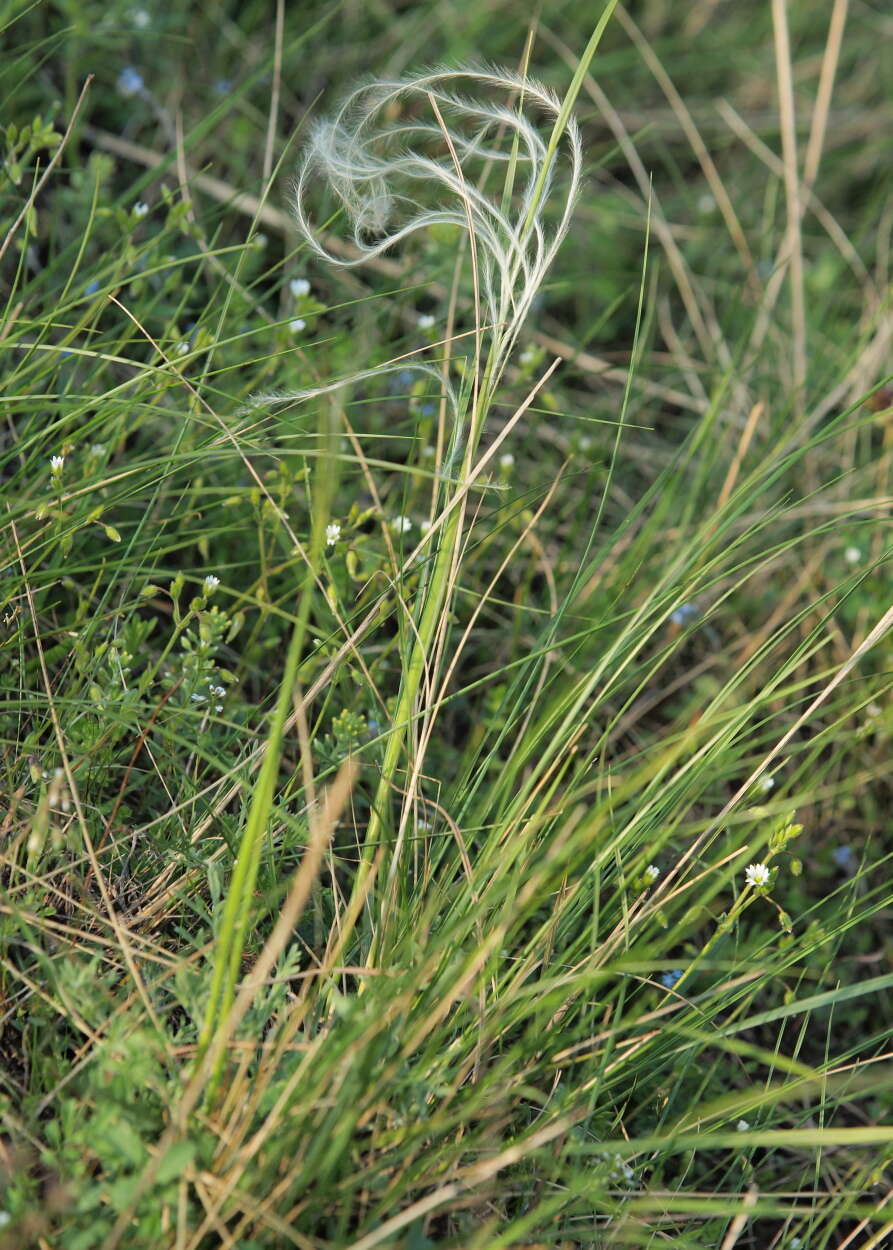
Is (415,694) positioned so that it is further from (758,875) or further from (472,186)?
(472,186)

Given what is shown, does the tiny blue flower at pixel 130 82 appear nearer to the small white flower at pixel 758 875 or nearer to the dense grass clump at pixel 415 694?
the dense grass clump at pixel 415 694

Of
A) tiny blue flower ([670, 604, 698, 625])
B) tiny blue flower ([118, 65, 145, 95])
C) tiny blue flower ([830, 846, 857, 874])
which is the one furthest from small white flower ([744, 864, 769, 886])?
tiny blue flower ([118, 65, 145, 95])

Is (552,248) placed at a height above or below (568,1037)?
above

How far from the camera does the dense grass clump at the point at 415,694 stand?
3.64ft

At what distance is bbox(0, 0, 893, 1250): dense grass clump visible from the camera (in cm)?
111

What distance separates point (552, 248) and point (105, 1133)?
3.43 feet

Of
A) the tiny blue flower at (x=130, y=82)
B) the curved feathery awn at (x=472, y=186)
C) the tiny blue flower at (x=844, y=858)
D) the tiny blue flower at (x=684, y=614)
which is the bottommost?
the tiny blue flower at (x=844, y=858)

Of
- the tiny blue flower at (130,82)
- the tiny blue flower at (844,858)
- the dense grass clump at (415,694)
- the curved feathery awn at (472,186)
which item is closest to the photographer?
the dense grass clump at (415,694)

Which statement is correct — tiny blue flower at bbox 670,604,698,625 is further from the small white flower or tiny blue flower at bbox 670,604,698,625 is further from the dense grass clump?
the small white flower

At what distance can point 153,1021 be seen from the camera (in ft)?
3.79

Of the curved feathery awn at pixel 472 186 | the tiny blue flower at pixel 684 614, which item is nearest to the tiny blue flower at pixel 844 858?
the tiny blue flower at pixel 684 614

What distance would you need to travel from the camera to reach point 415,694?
133 cm

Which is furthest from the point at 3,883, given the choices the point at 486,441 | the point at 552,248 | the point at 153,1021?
the point at 486,441

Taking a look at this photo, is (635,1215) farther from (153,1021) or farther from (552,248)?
(552,248)
